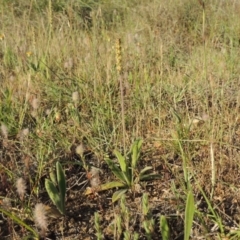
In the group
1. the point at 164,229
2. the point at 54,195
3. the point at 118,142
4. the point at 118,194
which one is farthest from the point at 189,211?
the point at 118,142

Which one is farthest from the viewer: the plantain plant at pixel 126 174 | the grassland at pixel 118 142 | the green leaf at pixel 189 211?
the plantain plant at pixel 126 174

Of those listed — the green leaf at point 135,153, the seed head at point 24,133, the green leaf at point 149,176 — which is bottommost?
the green leaf at point 149,176

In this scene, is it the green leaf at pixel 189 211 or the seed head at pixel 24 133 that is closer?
the green leaf at pixel 189 211

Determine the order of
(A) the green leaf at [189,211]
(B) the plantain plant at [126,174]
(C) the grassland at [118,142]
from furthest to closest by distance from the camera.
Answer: (B) the plantain plant at [126,174] → (C) the grassland at [118,142] → (A) the green leaf at [189,211]

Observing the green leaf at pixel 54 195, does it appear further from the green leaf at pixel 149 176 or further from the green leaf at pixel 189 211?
the green leaf at pixel 189 211

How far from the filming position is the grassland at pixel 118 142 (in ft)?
3.82

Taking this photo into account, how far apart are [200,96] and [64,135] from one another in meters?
0.71

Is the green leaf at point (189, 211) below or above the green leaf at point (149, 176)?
above

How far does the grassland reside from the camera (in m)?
1.17

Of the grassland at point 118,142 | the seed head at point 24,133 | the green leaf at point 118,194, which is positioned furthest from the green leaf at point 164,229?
the seed head at point 24,133

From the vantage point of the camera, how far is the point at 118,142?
1566 millimetres

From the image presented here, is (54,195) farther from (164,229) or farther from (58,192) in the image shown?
(164,229)

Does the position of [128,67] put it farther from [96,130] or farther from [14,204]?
[14,204]

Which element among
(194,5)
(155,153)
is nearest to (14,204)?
(155,153)
